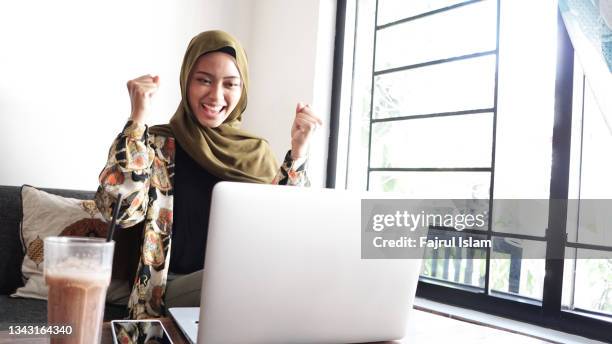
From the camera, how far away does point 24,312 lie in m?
1.41

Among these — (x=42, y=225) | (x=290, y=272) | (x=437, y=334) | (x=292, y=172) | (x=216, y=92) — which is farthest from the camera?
(x=42, y=225)

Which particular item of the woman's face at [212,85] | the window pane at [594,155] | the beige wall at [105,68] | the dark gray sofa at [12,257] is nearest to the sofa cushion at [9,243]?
the dark gray sofa at [12,257]

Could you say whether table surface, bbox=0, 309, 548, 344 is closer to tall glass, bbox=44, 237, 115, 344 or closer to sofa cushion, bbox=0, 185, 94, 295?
tall glass, bbox=44, 237, 115, 344

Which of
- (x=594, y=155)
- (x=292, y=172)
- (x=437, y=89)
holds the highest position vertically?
(x=437, y=89)

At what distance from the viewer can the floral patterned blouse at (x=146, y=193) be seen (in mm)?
1192

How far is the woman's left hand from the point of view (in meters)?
1.25

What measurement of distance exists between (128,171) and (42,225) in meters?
0.61

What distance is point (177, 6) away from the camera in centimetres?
247

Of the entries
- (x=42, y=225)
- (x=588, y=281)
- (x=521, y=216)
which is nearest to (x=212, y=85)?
(x=42, y=225)

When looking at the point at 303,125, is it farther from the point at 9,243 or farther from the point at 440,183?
the point at 9,243

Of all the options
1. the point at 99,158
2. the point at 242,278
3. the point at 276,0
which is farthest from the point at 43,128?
the point at 242,278

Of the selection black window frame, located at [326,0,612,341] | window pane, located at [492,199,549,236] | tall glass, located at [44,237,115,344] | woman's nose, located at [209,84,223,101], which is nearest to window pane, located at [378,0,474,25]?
black window frame, located at [326,0,612,341]

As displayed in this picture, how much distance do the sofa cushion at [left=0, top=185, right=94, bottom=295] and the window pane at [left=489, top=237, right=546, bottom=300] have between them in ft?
5.38

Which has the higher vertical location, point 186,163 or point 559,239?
point 186,163
